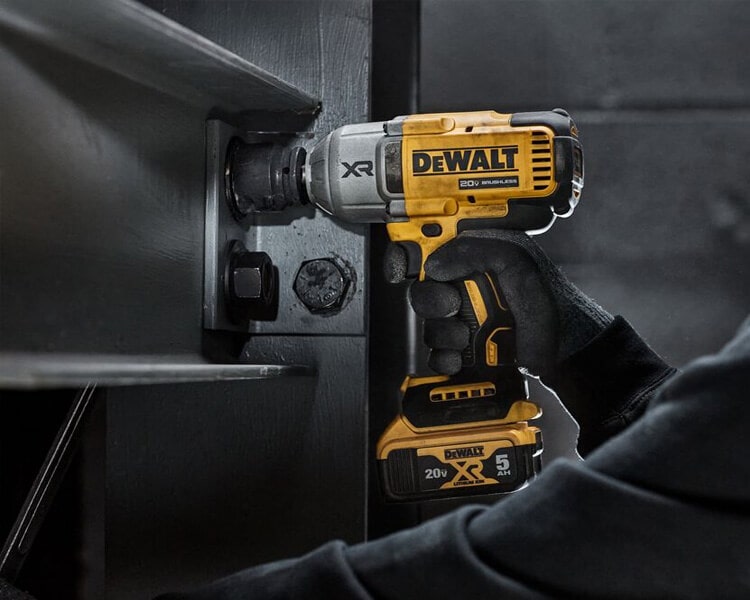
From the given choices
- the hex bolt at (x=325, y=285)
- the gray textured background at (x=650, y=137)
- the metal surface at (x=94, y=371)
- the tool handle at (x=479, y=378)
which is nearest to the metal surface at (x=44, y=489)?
the metal surface at (x=94, y=371)

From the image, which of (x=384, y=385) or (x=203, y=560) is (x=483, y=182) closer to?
(x=384, y=385)

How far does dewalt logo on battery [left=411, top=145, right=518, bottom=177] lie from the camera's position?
125 cm

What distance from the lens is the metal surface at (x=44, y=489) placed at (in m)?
1.13

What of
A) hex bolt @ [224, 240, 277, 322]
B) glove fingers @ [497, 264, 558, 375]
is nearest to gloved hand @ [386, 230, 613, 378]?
glove fingers @ [497, 264, 558, 375]

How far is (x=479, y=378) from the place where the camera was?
4.40ft

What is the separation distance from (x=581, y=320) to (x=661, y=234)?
29 cm

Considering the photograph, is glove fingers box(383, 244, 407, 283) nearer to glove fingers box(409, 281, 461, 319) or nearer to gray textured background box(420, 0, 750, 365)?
glove fingers box(409, 281, 461, 319)

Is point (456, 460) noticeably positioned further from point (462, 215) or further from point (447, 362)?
point (462, 215)

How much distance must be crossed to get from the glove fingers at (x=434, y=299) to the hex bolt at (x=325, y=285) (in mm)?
137

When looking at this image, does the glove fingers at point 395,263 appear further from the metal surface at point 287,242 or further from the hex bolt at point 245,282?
the hex bolt at point 245,282

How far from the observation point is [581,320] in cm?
126

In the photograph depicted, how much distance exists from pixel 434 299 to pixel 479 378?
→ 0.15m

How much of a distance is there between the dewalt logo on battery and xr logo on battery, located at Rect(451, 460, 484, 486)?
1.48 ft

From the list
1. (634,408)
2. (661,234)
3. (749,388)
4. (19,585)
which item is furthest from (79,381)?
(661,234)
